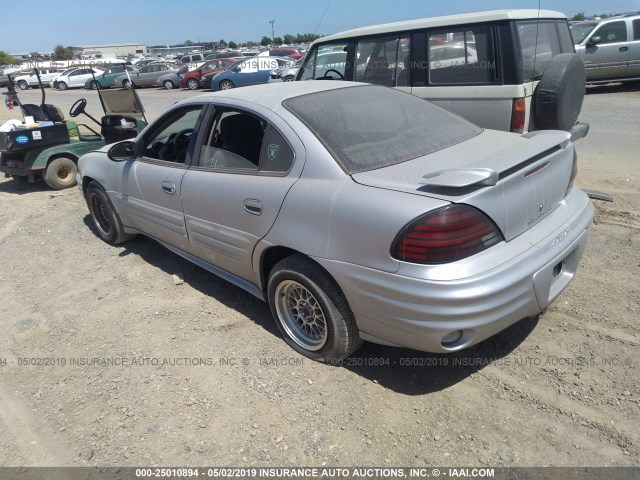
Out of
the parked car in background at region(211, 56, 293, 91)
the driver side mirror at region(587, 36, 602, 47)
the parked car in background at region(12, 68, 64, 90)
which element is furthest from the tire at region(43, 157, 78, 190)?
the parked car in background at region(12, 68, 64, 90)

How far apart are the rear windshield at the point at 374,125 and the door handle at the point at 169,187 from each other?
1156 millimetres

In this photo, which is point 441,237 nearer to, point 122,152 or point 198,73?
point 122,152

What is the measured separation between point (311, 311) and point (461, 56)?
3.91 meters

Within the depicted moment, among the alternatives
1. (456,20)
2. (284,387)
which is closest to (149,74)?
(456,20)

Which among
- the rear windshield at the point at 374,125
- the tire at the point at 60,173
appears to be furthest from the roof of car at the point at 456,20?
the tire at the point at 60,173

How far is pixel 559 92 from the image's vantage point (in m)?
4.86

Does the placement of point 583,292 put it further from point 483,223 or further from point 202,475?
point 202,475

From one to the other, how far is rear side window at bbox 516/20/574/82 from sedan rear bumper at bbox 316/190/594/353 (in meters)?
3.11

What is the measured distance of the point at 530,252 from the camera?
8.27 feet

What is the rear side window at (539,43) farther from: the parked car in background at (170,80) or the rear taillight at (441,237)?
the parked car in background at (170,80)

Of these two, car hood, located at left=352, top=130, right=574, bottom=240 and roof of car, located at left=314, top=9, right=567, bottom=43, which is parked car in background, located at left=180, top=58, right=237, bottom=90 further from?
car hood, located at left=352, top=130, right=574, bottom=240

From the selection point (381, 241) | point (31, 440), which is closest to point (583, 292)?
point (381, 241)

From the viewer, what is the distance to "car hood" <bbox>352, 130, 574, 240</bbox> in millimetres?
2365

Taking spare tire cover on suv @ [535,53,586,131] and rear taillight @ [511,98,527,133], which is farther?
rear taillight @ [511,98,527,133]
